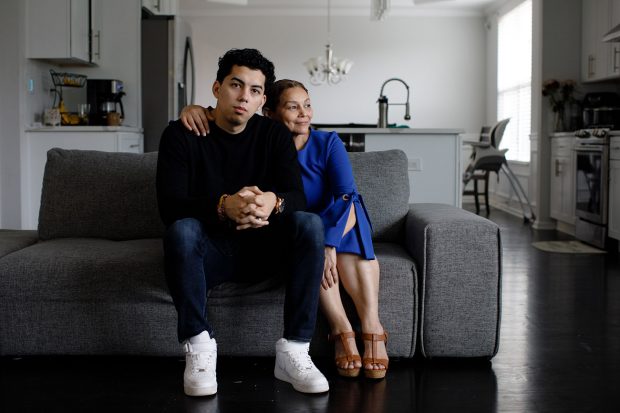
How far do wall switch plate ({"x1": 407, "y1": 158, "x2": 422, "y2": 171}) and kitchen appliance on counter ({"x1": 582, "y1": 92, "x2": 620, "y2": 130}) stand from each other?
1477 mm

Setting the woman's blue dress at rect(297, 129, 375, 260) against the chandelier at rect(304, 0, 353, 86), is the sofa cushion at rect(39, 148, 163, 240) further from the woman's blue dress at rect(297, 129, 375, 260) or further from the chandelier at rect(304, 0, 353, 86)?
the chandelier at rect(304, 0, 353, 86)

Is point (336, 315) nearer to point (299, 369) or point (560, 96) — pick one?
point (299, 369)

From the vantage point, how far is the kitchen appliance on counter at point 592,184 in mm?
5504

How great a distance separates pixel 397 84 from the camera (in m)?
10.6

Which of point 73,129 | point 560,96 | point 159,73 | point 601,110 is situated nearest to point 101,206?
point 73,129

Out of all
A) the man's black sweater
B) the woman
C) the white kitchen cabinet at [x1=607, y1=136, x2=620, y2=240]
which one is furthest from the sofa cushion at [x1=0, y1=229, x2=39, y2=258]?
the white kitchen cabinet at [x1=607, y1=136, x2=620, y2=240]

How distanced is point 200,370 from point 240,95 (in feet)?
2.76

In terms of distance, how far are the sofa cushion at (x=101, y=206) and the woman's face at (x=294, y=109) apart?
0.69 meters

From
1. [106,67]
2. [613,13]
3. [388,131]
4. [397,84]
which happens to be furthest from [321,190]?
[397,84]

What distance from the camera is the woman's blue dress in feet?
7.91

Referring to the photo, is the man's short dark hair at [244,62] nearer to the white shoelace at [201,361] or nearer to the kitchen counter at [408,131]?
the white shoelace at [201,361]

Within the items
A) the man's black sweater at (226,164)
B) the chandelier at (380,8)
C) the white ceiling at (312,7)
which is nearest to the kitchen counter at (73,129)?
the chandelier at (380,8)

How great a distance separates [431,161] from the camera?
5.28 m

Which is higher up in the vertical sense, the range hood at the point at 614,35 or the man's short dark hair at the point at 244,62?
the range hood at the point at 614,35
